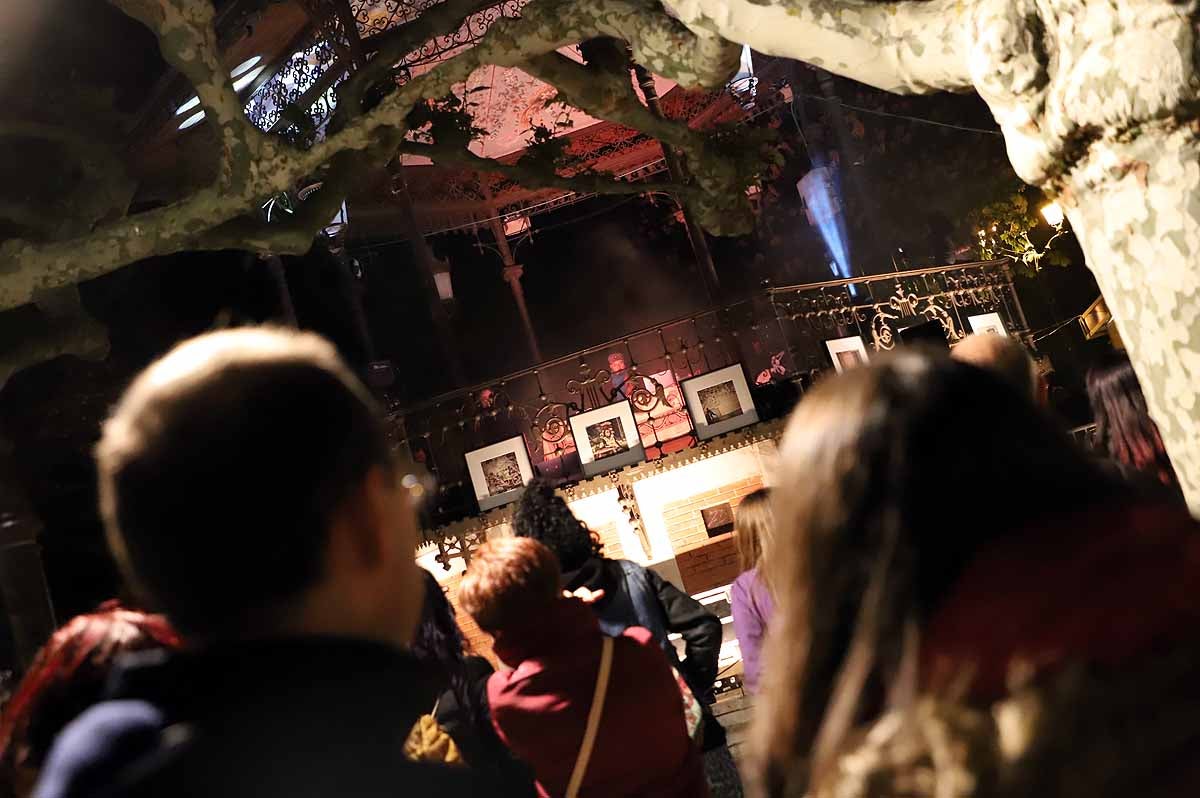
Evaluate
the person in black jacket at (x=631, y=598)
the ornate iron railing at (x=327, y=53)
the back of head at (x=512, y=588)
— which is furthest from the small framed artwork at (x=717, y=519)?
the back of head at (x=512, y=588)

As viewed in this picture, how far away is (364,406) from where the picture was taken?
3.42 ft

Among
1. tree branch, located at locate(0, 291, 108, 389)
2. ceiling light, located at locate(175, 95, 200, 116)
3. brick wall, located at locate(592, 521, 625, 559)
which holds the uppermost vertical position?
ceiling light, located at locate(175, 95, 200, 116)

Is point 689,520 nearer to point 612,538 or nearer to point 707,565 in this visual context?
point 707,565

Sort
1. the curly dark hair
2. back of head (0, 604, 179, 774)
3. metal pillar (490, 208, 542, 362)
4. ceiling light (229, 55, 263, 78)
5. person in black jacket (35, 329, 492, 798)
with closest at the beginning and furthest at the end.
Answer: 1. person in black jacket (35, 329, 492, 798)
2. back of head (0, 604, 179, 774)
3. the curly dark hair
4. ceiling light (229, 55, 263, 78)
5. metal pillar (490, 208, 542, 362)

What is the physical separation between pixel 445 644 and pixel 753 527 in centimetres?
144

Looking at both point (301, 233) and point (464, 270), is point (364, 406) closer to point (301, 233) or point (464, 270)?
point (301, 233)

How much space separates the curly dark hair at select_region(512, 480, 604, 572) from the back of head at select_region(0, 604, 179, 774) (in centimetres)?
202

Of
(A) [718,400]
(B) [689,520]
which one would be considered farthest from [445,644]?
(B) [689,520]

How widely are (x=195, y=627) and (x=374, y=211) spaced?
11109 mm

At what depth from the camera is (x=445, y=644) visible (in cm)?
356

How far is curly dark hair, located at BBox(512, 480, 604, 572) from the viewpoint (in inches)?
137

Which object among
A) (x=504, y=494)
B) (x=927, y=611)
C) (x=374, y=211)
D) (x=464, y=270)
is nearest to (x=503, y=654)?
(x=927, y=611)

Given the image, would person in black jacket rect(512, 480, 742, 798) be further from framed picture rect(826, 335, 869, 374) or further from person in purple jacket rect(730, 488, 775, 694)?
framed picture rect(826, 335, 869, 374)

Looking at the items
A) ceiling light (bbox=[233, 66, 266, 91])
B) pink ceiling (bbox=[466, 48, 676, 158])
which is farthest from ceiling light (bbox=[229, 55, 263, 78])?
pink ceiling (bbox=[466, 48, 676, 158])
